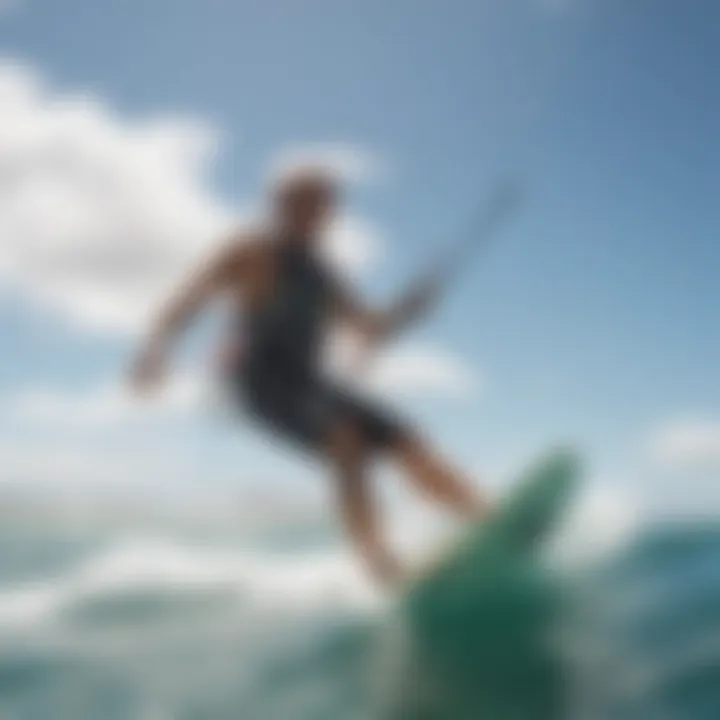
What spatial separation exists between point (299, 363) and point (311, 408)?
0.09m

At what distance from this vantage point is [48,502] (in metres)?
2.48

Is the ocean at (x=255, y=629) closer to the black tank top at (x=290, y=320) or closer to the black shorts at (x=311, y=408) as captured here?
the black shorts at (x=311, y=408)

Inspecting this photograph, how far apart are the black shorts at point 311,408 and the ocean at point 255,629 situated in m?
0.22

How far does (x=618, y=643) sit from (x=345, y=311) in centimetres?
86

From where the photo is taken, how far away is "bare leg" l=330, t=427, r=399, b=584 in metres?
2.37

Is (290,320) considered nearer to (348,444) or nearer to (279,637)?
(348,444)

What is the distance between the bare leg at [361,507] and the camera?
2.37 m

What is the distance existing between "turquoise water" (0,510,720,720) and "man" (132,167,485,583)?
183 millimetres

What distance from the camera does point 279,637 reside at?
2.43 meters

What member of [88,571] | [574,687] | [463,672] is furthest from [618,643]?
[88,571]

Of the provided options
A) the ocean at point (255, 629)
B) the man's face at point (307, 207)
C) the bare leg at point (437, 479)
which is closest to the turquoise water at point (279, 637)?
the ocean at point (255, 629)

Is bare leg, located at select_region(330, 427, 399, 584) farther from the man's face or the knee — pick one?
the man's face

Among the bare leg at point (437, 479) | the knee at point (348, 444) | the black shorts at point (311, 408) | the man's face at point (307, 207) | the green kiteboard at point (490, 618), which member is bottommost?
the green kiteboard at point (490, 618)

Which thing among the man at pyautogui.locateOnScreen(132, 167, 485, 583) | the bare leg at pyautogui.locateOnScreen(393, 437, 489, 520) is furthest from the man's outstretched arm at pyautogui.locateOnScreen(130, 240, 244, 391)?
the bare leg at pyautogui.locateOnScreen(393, 437, 489, 520)
